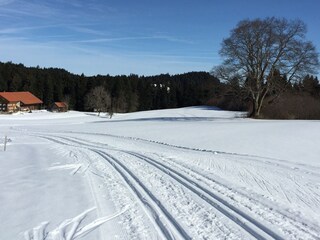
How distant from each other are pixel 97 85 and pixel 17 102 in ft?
84.6

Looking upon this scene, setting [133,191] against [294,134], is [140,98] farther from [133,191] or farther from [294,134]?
[133,191]

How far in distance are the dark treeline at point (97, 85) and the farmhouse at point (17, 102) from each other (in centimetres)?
654

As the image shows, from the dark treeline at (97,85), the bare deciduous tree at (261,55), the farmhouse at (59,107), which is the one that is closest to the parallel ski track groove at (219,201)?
the bare deciduous tree at (261,55)

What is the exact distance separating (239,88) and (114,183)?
96.1 ft

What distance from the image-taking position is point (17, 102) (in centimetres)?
8162

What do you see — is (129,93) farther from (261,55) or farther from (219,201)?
(219,201)

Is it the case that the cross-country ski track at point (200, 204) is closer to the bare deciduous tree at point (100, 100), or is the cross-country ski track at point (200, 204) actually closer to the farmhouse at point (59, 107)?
the bare deciduous tree at point (100, 100)

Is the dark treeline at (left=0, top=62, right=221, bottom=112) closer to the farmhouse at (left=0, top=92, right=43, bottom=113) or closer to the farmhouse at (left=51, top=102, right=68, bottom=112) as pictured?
the farmhouse at (left=51, top=102, right=68, bottom=112)

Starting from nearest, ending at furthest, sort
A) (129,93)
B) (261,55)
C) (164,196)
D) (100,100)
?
(164,196) → (261,55) → (100,100) → (129,93)

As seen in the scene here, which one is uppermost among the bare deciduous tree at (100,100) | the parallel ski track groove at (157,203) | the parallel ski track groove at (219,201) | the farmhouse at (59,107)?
the bare deciduous tree at (100,100)

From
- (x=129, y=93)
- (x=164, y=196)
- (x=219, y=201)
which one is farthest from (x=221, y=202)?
(x=129, y=93)

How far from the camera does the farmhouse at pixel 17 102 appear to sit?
7975cm

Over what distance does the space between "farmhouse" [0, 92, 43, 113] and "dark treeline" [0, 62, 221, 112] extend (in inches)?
257

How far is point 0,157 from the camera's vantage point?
17.3 meters
